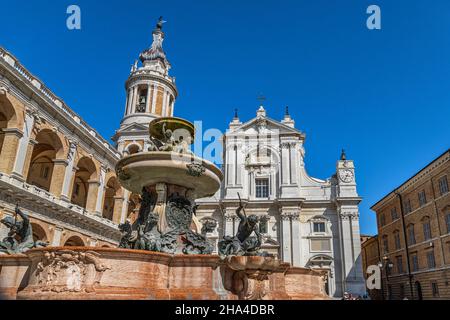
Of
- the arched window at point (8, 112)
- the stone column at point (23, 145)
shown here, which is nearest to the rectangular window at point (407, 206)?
the stone column at point (23, 145)

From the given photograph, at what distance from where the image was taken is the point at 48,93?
22.4 meters

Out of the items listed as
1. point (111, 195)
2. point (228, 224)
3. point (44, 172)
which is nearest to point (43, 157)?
point (44, 172)

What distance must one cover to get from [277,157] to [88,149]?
18555 millimetres

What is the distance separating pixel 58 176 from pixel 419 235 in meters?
29.4

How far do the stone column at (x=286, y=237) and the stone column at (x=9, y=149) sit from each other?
2254 centimetres

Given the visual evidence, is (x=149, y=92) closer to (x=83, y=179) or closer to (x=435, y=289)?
(x=83, y=179)

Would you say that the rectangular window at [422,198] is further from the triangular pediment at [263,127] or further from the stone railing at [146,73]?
the stone railing at [146,73]

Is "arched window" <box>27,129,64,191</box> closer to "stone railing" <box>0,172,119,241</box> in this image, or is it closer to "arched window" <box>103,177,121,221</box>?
"stone railing" <box>0,172,119,241</box>

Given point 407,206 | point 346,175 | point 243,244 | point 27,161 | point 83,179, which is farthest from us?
point 346,175

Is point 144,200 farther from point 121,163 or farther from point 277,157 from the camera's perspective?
point 277,157

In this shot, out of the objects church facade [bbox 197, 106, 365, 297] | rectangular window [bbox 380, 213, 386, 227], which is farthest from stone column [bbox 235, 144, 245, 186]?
rectangular window [bbox 380, 213, 386, 227]

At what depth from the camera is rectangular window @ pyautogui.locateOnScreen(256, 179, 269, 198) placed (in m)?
35.9

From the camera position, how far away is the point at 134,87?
3778 cm
